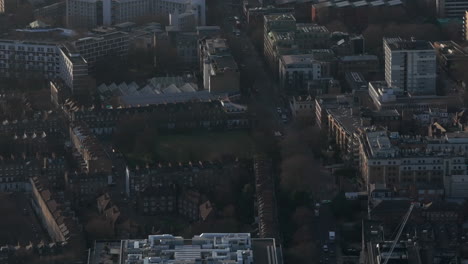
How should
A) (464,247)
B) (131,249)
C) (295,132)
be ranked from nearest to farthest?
1. (131,249)
2. (464,247)
3. (295,132)

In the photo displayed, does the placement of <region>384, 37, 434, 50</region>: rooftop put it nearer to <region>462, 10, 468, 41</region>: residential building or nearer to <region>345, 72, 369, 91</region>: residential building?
<region>345, 72, 369, 91</region>: residential building

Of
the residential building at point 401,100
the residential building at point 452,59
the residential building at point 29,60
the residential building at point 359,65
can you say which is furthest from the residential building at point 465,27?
the residential building at point 29,60

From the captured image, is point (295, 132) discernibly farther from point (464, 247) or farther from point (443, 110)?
point (464, 247)

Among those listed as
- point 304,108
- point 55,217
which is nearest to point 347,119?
point 304,108

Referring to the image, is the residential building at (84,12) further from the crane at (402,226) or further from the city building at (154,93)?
the crane at (402,226)

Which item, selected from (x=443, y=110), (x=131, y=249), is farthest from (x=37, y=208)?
(x=443, y=110)

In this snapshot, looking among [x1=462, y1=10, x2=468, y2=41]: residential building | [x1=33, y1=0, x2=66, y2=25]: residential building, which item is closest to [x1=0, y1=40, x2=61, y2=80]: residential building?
[x1=33, y1=0, x2=66, y2=25]: residential building
